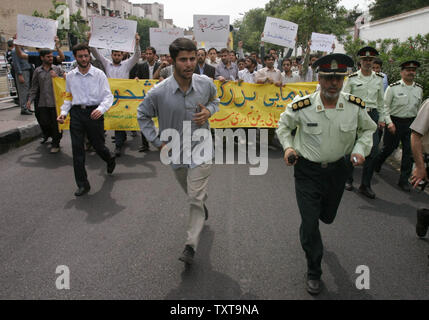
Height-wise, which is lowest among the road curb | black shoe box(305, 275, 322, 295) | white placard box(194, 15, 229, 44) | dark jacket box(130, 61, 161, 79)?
black shoe box(305, 275, 322, 295)

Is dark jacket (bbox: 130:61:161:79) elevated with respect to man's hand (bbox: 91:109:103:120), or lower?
elevated

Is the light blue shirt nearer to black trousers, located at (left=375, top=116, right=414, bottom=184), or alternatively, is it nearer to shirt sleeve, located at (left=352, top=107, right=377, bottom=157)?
shirt sleeve, located at (left=352, top=107, right=377, bottom=157)

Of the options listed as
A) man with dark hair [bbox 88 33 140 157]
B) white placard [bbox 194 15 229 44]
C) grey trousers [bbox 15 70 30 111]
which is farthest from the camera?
grey trousers [bbox 15 70 30 111]

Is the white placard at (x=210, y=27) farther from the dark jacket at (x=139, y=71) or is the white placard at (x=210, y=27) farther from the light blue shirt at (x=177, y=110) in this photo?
the light blue shirt at (x=177, y=110)

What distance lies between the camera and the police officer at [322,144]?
9.27ft

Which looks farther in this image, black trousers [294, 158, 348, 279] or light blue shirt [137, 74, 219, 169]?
light blue shirt [137, 74, 219, 169]

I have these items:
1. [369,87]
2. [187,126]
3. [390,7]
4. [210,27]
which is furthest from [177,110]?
[390,7]

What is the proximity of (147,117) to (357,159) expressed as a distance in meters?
1.89

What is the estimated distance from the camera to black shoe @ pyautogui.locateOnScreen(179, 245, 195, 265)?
3.10m

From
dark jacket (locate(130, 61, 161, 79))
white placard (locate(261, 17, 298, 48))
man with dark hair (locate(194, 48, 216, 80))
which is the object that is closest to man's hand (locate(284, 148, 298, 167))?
man with dark hair (locate(194, 48, 216, 80))

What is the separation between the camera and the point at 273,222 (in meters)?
4.17

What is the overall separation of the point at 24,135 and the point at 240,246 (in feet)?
21.5

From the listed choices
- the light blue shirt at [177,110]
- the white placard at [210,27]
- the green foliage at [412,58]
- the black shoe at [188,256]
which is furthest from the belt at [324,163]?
the white placard at [210,27]
